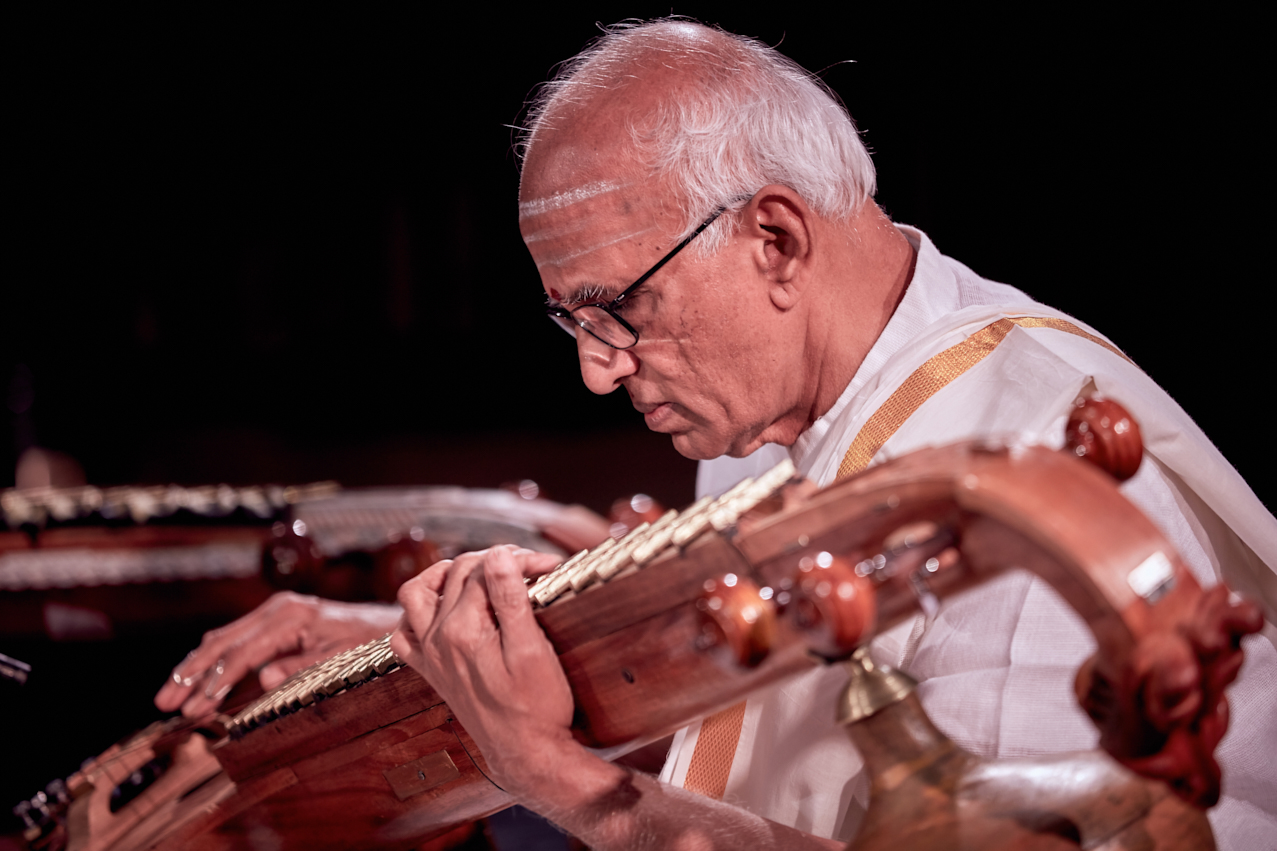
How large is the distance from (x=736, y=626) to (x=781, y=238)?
1.07 metres

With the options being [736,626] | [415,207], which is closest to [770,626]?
[736,626]

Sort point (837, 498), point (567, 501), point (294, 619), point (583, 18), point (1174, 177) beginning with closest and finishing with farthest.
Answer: point (837, 498) < point (294, 619) < point (1174, 177) < point (583, 18) < point (567, 501)

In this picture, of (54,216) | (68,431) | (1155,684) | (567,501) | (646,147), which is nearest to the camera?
(1155,684)

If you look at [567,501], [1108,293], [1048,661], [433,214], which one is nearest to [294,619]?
[1048,661]

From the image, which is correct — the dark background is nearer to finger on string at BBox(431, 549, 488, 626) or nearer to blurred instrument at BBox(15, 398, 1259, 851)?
blurred instrument at BBox(15, 398, 1259, 851)

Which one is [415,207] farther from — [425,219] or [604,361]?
[604,361]

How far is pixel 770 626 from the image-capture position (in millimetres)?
785

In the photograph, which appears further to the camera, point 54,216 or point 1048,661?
point 54,216

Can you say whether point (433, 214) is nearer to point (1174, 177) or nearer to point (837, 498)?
point (1174, 177)

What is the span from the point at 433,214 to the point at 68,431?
3.21m

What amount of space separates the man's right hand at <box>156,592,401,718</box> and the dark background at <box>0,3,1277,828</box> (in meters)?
0.57

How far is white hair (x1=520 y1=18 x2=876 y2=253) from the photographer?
65.3 inches

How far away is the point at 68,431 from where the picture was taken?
735 cm

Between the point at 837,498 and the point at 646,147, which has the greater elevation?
the point at 646,147
